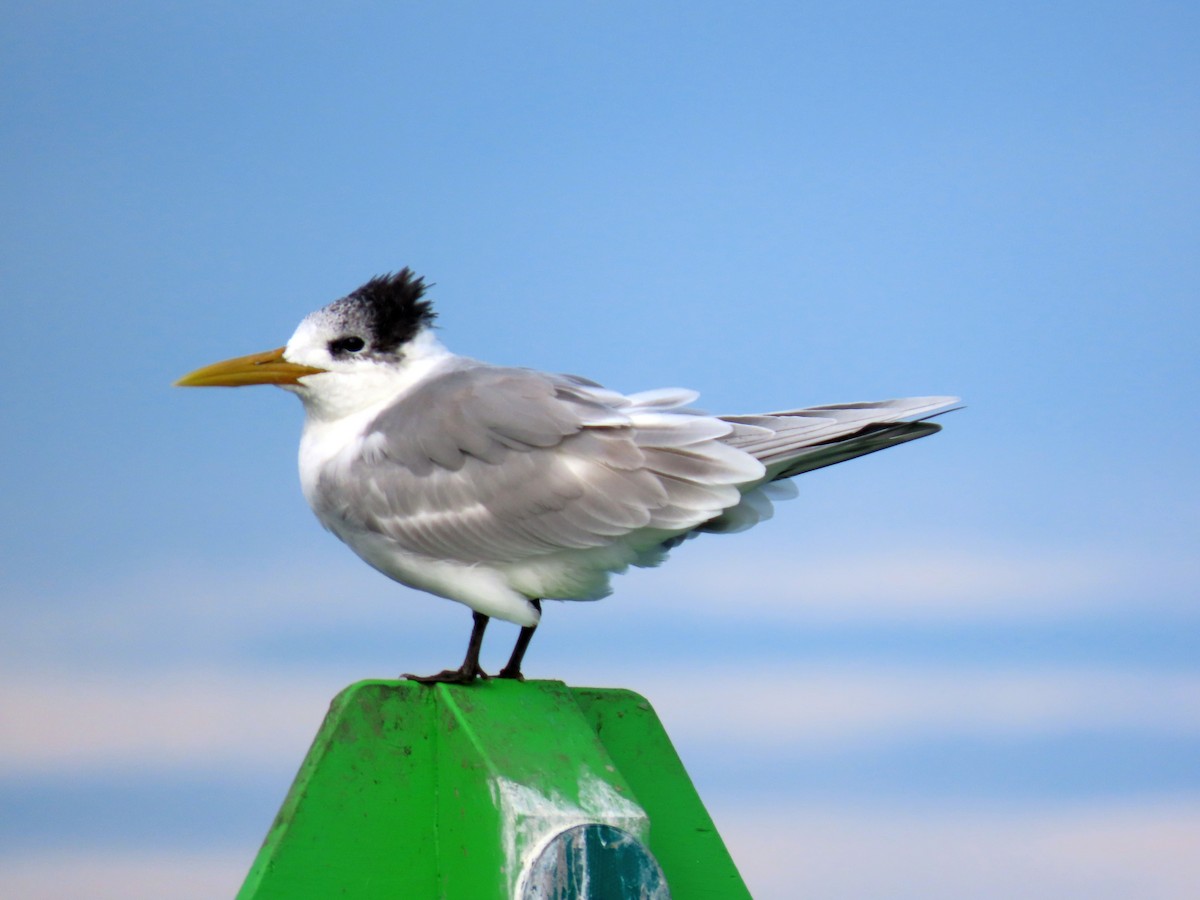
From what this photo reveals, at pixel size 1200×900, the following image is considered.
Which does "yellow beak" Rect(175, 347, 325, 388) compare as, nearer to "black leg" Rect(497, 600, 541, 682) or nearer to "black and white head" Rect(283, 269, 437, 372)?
"black and white head" Rect(283, 269, 437, 372)

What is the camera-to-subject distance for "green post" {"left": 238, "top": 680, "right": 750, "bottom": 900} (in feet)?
16.2

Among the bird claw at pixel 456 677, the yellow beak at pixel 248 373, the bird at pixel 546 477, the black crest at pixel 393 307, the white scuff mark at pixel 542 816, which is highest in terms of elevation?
the black crest at pixel 393 307

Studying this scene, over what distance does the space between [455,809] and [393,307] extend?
2.68m

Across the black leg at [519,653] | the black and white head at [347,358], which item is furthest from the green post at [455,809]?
the black and white head at [347,358]

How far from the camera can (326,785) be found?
5145 millimetres

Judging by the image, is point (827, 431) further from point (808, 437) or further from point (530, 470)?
point (530, 470)

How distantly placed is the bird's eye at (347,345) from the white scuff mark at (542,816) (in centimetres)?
262

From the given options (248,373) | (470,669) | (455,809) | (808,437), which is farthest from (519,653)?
(248,373)

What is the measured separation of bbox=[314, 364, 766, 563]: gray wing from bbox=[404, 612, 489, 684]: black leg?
271 millimetres

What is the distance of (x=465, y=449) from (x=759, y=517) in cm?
129

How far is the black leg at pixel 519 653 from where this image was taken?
645 centimetres

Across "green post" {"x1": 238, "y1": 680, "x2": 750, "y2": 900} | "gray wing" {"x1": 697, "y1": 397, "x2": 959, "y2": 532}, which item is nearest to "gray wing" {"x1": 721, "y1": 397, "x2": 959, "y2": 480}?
"gray wing" {"x1": 697, "y1": 397, "x2": 959, "y2": 532}

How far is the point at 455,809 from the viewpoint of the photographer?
521 centimetres

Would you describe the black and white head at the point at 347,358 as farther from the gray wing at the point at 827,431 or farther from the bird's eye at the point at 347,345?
the gray wing at the point at 827,431
